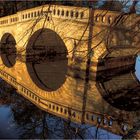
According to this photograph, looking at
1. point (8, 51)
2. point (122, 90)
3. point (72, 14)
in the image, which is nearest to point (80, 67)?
point (72, 14)

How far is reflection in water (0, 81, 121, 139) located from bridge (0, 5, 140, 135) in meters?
0.25

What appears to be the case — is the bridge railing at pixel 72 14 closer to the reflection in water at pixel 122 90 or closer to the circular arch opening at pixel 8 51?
the reflection in water at pixel 122 90

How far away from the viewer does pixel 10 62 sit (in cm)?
1335

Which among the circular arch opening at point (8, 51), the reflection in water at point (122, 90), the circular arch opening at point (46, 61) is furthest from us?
the circular arch opening at point (8, 51)

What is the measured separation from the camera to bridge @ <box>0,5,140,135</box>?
707 cm

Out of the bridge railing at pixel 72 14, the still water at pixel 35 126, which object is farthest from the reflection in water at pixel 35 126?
the bridge railing at pixel 72 14

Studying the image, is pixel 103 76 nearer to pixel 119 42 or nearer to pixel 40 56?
pixel 119 42

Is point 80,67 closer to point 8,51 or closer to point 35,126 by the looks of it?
point 35,126

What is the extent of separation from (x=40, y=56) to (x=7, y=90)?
5942 millimetres

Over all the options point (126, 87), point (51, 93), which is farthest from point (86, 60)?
point (51, 93)

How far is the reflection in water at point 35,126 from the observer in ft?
17.9

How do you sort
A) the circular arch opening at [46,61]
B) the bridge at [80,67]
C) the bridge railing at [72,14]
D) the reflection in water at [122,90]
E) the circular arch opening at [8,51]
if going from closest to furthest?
the bridge at [80,67]
the reflection in water at [122,90]
the bridge railing at [72,14]
the circular arch opening at [46,61]
the circular arch opening at [8,51]

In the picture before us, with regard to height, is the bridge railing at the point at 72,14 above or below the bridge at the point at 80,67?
above

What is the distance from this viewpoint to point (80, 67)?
11.0 metres
